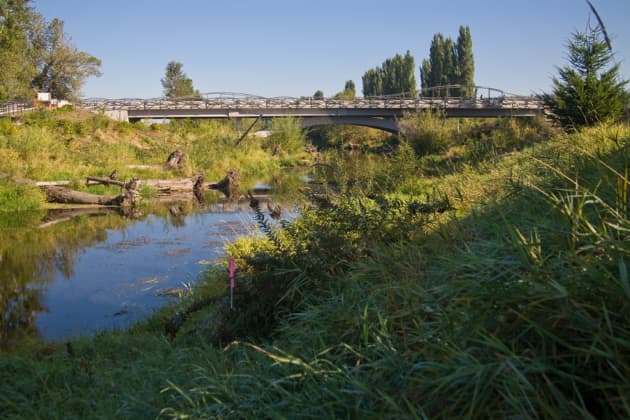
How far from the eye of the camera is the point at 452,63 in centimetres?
5547

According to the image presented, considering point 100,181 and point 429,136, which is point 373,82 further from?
point 100,181

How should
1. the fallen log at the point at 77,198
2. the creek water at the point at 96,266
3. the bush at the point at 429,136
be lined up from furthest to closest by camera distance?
the bush at the point at 429,136, the fallen log at the point at 77,198, the creek water at the point at 96,266

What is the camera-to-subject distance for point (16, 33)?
42.9 m

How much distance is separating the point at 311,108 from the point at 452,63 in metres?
20.0

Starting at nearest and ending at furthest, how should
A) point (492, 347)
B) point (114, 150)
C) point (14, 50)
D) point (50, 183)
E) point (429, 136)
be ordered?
point (492, 347), point (50, 183), point (429, 136), point (114, 150), point (14, 50)

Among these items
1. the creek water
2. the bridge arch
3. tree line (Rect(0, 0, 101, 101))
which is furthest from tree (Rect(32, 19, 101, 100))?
the creek water

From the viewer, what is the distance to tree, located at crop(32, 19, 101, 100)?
54.8 metres

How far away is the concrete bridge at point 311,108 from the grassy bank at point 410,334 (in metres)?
37.8

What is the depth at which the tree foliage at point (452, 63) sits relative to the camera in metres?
54.4

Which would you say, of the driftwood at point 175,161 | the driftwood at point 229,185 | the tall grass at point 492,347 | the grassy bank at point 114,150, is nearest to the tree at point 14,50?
the grassy bank at point 114,150

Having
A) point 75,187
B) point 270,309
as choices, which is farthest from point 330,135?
point 270,309

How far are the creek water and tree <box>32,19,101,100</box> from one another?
149 ft

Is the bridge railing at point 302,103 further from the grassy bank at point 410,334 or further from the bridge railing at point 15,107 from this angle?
the grassy bank at point 410,334

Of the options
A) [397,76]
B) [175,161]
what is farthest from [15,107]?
[397,76]
